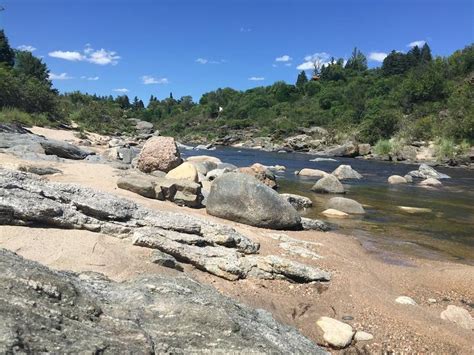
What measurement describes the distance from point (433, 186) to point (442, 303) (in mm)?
17019

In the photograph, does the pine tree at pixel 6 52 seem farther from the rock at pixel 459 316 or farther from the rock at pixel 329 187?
the rock at pixel 459 316

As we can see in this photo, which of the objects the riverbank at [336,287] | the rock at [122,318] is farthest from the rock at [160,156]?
the rock at [122,318]

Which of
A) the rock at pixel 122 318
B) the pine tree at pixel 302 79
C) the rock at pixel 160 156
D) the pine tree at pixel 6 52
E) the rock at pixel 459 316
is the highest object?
the pine tree at pixel 302 79

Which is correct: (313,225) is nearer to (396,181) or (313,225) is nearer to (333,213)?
(333,213)

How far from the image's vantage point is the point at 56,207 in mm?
5945

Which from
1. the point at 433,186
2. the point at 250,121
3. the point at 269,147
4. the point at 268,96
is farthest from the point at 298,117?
the point at 433,186

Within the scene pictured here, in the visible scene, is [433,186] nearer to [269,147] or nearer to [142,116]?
[269,147]

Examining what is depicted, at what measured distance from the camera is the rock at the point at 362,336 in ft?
17.5

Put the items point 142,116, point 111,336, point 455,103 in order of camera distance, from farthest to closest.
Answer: point 142,116 < point 455,103 < point 111,336

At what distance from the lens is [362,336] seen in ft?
17.6

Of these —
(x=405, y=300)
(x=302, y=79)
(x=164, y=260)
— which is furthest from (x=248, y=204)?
(x=302, y=79)

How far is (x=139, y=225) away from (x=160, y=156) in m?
7.93

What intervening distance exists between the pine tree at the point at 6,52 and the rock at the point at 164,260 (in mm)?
67337

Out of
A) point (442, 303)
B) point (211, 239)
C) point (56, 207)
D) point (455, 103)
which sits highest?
point (455, 103)
